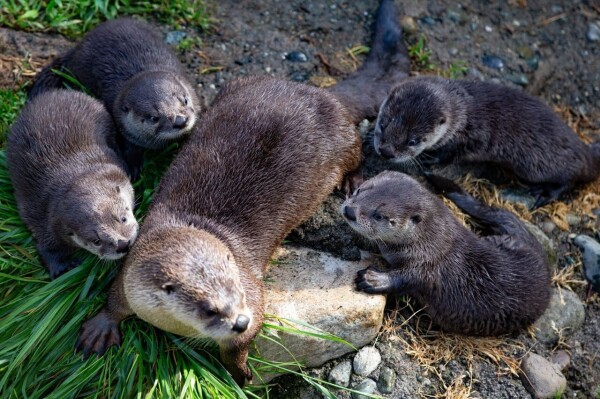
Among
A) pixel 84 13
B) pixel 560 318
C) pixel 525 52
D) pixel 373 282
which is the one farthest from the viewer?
pixel 525 52

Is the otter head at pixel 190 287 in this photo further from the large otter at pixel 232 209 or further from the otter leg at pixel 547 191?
the otter leg at pixel 547 191

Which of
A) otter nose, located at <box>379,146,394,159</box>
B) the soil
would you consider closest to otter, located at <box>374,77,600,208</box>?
otter nose, located at <box>379,146,394,159</box>

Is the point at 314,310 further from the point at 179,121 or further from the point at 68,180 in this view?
the point at 68,180

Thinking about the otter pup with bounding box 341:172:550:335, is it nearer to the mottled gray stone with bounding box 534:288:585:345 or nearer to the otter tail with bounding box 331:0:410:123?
the mottled gray stone with bounding box 534:288:585:345

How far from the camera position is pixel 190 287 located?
7.72 feet

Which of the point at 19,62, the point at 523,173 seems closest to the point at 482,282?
the point at 523,173

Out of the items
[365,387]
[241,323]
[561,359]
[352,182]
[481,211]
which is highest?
[241,323]

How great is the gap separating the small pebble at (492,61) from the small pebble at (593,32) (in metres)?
0.80

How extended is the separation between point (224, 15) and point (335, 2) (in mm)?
765

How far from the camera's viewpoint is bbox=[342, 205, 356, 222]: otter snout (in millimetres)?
3082

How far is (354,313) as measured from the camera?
2.96 m

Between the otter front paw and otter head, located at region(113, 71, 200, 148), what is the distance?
3.90ft

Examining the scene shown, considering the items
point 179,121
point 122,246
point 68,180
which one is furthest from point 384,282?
point 68,180

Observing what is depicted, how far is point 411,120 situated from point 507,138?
618 mm
